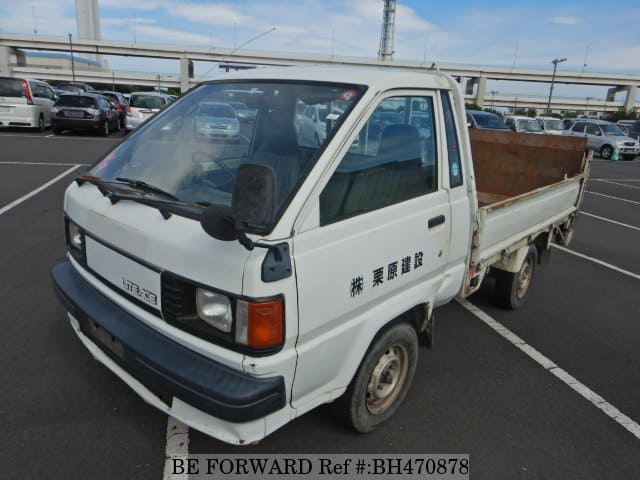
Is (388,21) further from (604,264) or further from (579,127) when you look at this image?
(604,264)

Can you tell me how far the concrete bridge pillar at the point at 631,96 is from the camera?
81.2 metres

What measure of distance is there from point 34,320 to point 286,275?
9.55ft

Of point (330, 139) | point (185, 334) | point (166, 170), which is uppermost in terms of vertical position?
point (330, 139)

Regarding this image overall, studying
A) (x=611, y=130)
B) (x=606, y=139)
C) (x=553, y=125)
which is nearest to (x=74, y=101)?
(x=553, y=125)

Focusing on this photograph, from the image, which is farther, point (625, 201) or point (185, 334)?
point (625, 201)

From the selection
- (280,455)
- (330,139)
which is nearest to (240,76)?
(330,139)

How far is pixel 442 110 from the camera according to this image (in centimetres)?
293

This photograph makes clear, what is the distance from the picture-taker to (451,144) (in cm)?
297

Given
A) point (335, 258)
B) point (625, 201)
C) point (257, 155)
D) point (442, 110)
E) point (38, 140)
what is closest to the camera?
point (335, 258)

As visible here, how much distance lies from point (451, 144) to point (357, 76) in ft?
2.68

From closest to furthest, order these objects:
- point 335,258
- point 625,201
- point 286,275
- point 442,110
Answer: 1. point 286,275
2. point 335,258
3. point 442,110
4. point 625,201

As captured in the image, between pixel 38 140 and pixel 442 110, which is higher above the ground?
pixel 442 110

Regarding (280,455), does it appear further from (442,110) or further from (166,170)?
(442,110)

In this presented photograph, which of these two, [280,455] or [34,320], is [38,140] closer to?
[34,320]
